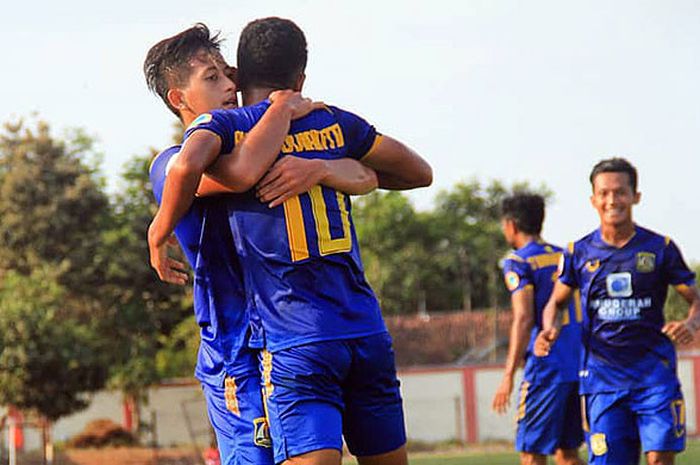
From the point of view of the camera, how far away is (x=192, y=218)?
460 centimetres

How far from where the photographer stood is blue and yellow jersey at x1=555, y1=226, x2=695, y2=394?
794 centimetres

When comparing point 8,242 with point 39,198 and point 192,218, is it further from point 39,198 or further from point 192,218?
point 192,218

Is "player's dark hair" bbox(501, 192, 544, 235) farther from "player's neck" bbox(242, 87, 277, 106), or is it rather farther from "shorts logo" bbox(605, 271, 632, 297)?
"player's neck" bbox(242, 87, 277, 106)

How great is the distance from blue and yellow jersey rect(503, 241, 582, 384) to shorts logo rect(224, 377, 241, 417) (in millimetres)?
5304

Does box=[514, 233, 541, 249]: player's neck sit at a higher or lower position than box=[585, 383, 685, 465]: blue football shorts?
higher

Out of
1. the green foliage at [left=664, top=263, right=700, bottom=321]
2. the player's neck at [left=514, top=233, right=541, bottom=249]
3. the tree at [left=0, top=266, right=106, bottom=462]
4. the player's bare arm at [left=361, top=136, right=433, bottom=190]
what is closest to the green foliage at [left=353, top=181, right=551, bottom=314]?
the tree at [left=0, top=266, right=106, bottom=462]

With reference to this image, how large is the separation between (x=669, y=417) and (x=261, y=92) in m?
4.31

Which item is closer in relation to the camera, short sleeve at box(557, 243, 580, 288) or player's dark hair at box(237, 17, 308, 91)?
player's dark hair at box(237, 17, 308, 91)

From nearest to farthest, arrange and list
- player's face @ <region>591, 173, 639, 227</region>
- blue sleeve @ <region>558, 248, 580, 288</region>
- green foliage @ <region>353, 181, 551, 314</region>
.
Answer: player's face @ <region>591, 173, 639, 227</region>, blue sleeve @ <region>558, 248, 580, 288</region>, green foliage @ <region>353, 181, 551, 314</region>

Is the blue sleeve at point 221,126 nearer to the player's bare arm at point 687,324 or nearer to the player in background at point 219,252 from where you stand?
the player in background at point 219,252

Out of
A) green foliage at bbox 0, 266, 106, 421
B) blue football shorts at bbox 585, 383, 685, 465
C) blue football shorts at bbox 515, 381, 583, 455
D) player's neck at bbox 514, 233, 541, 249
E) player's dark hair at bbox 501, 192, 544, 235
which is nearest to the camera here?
blue football shorts at bbox 585, 383, 685, 465

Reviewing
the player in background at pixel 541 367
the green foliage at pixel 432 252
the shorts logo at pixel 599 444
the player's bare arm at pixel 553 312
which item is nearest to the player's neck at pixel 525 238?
the player in background at pixel 541 367

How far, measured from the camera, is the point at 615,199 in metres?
8.07

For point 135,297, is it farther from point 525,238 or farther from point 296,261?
point 296,261
